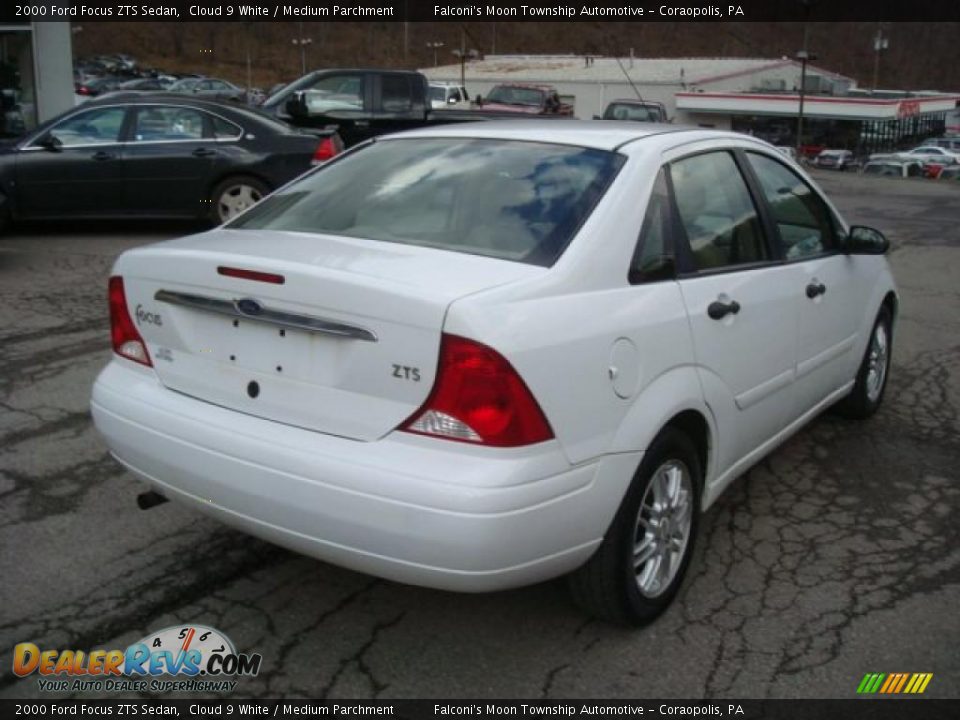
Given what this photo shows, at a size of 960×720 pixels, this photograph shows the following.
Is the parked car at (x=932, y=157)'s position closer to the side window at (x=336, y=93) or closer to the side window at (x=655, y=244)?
the side window at (x=336, y=93)

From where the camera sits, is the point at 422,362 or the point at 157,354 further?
the point at 157,354

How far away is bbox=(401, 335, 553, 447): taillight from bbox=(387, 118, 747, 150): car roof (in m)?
1.23

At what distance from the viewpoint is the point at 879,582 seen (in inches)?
144

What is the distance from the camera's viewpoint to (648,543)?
129 inches

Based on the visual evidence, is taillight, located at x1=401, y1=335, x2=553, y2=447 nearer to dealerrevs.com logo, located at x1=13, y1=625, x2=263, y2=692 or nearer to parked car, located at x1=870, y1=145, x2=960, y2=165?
dealerrevs.com logo, located at x1=13, y1=625, x2=263, y2=692

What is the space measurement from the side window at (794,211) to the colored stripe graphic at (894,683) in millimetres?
1759

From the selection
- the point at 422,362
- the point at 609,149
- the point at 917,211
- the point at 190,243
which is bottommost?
the point at 917,211

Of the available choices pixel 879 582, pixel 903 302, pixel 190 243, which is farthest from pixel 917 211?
pixel 190 243

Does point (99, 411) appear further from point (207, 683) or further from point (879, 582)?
point (879, 582)

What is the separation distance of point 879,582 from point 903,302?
5.75 metres

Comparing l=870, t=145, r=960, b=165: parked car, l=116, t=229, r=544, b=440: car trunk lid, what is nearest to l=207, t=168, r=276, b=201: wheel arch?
l=116, t=229, r=544, b=440: car trunk lid

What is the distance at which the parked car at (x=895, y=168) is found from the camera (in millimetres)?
42469

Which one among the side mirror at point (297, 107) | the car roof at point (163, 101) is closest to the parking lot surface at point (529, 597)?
the car roof at point (163, 101)
